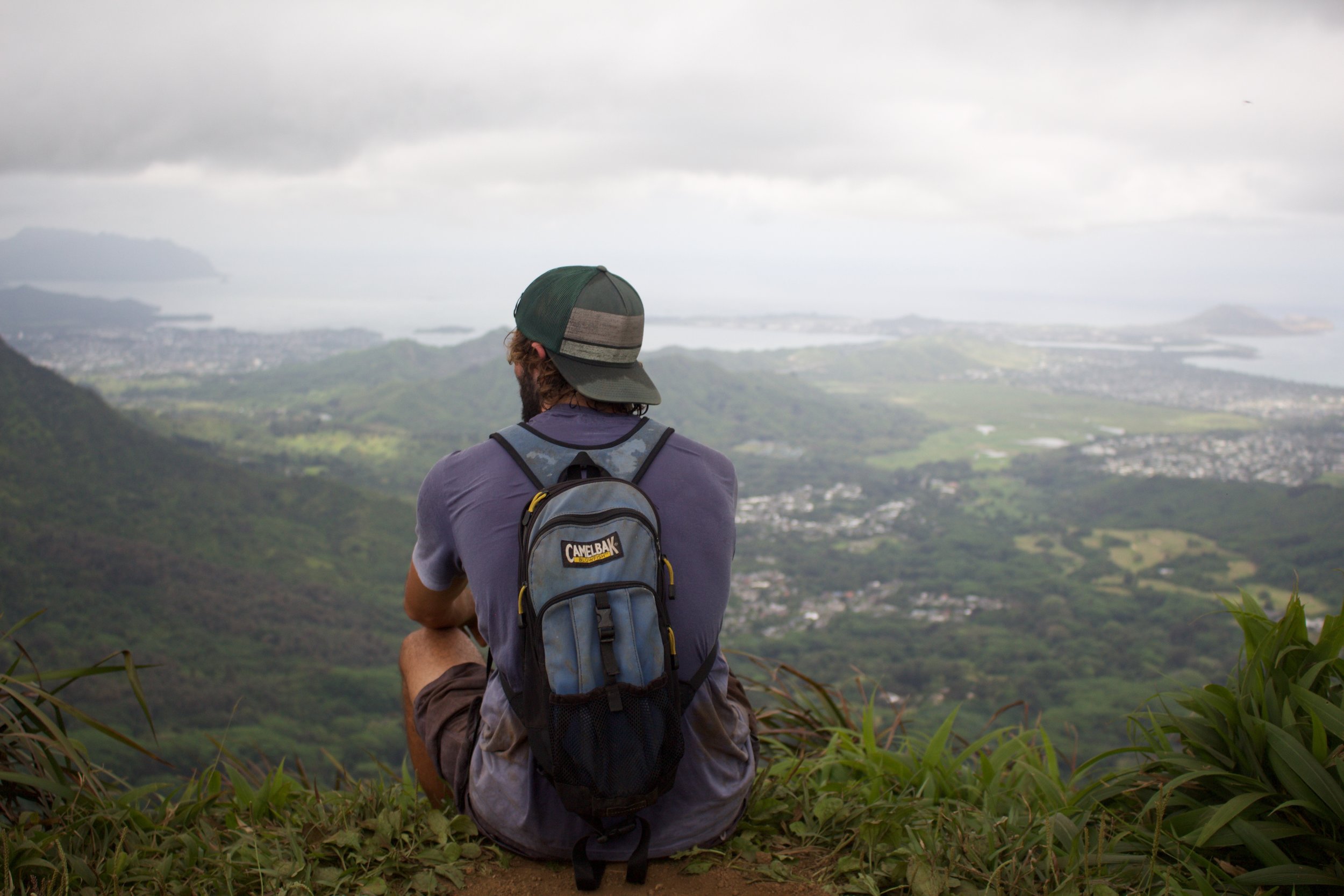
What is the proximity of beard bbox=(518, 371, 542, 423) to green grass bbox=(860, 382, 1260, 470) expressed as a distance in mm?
69961

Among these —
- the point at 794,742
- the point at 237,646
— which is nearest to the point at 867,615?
the point at 237,646

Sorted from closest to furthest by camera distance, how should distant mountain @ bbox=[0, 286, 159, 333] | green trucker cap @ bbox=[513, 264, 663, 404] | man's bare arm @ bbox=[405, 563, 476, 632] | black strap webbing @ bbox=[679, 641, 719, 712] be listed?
black strap webbing @ bbox=[679, 641, 719, 712] < green trucker cap @ bbox=[513, 264, 663, 404] < man's bare arm @ bbox=[405, 563, 476, 632] < distant mountain @ bbox=[0, 286, 159, 333]

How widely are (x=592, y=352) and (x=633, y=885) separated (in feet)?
5.19

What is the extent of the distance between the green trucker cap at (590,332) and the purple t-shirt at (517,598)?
0.10 meters

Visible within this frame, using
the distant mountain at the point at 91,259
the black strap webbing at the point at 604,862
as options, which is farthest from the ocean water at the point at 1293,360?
the distant mountain at the point at 91,259

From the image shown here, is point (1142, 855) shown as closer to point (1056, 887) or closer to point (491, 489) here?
point (1056, 887)

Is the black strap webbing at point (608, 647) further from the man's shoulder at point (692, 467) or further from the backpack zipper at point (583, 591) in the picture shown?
the man's shoulder at point (692, 467)

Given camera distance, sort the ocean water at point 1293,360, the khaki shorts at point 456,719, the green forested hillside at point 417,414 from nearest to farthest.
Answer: the khaki shorts at point 456,719, the green forested hillside at point 417,414, the ocean water at point 1293,360

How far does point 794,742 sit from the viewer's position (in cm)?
396

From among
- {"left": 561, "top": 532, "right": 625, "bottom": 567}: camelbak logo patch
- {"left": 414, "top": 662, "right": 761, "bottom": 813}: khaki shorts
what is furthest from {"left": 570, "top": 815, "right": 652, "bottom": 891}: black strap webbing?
{"left": 561, "top": 532, "right": 625, "bottom": 567}: camelbak logo patch

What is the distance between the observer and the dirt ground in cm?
231

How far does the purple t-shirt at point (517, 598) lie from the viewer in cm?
216

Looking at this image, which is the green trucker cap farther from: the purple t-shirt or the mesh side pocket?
the mesh side pocket

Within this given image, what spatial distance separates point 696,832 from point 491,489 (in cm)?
123
